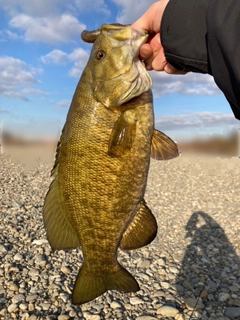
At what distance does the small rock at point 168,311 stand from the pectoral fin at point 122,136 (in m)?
4.80

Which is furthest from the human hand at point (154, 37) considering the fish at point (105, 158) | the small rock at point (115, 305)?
the small rock at point (115, 305)

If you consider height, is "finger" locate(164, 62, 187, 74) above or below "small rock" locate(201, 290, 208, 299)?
above

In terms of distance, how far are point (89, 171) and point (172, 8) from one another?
1503 millimetres

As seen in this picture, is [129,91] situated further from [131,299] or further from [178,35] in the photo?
[131,299]

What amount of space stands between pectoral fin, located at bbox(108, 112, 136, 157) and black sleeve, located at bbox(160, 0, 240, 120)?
75 cm

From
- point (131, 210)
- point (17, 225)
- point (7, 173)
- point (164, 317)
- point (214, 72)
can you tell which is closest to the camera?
point (214, 72)

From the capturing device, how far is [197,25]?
3.03m

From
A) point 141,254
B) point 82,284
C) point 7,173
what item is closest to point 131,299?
point 141,254

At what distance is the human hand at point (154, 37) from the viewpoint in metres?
3.30

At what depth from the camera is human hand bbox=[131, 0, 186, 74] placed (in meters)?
3.30

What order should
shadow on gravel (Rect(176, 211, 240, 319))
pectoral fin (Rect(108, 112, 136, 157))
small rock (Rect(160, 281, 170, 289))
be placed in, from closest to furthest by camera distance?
pectoral fin (Rect(108, 112, 136, 157)) < shadow on gravel (Rect(176, 211, 240, 319)) < small rock (Rect(160, 281, 170, 289))

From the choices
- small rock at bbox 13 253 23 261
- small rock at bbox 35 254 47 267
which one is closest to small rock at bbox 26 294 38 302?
small rock at bbox 35 254 47 267

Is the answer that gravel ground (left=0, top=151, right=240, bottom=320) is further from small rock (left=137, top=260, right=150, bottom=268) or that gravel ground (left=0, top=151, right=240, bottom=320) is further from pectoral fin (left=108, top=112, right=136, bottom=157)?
pectoral fin (left=108, top=112, right=136, bottom=157)

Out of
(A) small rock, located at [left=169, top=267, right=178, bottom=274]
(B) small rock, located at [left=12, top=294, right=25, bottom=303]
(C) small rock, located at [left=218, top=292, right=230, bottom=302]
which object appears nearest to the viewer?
(B) small rock, located at [left=12, top=294, right=25, bottom=303]
